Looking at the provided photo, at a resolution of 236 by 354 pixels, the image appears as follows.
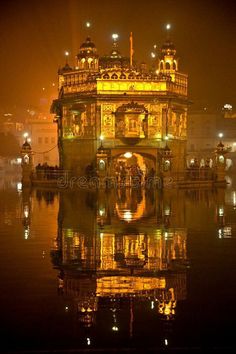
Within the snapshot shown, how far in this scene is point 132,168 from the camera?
168 feet

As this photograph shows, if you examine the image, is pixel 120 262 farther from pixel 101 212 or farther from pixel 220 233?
pixel 101 212

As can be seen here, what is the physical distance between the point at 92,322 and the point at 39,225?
40.3 feet

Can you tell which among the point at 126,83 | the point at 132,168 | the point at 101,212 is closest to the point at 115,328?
the point at 101,212

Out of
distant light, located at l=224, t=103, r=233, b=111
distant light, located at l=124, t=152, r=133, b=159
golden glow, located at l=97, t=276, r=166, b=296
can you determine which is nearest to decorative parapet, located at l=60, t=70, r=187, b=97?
distant light, located at l=124, t=152, r=133, b=159

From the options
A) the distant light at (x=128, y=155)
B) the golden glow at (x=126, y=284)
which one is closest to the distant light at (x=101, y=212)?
the golden glow at (x=126, y=284)

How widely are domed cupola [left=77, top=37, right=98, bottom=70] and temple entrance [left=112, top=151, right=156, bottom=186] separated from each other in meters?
8.18

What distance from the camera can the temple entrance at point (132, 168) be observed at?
47.5 metres

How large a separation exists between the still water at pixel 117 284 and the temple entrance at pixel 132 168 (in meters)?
26.4

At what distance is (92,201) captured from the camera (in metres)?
31.3

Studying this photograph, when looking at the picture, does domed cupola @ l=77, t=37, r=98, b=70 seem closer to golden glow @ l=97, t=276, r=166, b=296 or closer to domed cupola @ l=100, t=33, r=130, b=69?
domed cupola @ l=100, t=33, r=130, b=69

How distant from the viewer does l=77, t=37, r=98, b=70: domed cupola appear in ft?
173

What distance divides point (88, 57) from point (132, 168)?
10374 mm

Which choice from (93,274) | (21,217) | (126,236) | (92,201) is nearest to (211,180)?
(92,201)

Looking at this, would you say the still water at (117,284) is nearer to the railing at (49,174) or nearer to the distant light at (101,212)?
the distant light at (101,212)
